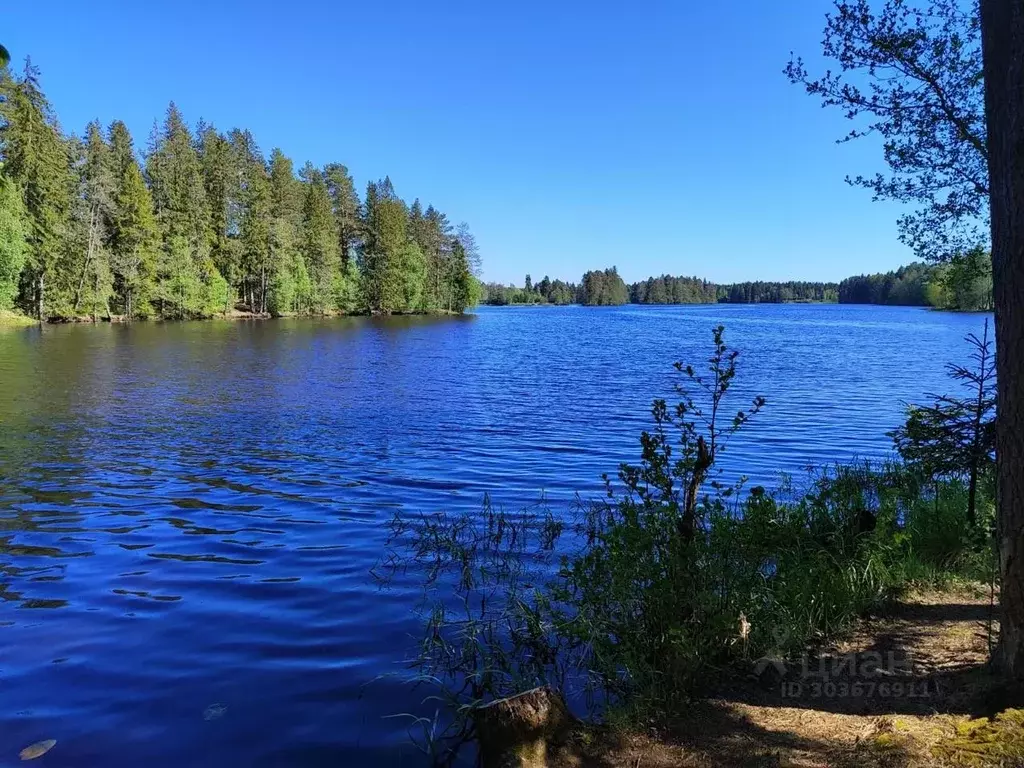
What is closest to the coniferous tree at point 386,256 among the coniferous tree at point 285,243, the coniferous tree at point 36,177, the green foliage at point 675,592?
the coniferous tree at point 285,243

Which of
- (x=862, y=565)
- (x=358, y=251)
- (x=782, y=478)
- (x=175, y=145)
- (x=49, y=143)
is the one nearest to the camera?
(x=862, y=565)

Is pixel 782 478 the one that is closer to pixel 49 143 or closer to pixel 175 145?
pixel 49 143

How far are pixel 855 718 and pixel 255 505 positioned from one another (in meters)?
8.85

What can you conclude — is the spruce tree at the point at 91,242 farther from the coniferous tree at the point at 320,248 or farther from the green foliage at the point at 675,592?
the green foliage at the point at 675,592

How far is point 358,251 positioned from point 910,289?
5845 inches

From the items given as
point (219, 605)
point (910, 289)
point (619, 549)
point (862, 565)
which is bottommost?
point (219, 605)

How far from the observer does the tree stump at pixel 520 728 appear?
3723 mm

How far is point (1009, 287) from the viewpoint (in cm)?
371

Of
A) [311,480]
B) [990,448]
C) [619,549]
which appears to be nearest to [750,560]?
[619,549]

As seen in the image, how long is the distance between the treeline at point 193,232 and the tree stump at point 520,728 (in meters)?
50.0

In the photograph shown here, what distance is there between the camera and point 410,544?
→ 8.43m

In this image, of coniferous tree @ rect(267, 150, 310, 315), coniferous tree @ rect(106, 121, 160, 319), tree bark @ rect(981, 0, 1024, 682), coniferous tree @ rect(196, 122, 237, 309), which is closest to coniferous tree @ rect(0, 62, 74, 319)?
coniferous tree @ rect(106, 121, 160, 319)

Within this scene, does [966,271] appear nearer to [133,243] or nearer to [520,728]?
[520,728]

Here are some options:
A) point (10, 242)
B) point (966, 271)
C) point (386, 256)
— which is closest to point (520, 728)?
point (966, 271)
